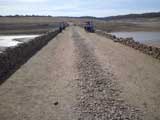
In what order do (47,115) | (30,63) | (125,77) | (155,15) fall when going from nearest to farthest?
(47,115) < (125,77) < (30,63) < (155,15)

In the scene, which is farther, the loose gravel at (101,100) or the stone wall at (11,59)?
the stone wall at (11,59)

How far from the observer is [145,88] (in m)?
11.1

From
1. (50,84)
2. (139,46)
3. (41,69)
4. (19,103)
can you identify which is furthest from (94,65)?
(139,46)

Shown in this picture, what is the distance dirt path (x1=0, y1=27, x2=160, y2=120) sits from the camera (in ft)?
27.9

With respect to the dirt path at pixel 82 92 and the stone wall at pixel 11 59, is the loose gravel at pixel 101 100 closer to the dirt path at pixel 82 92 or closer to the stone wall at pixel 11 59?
the dirt path at pixel 82 92

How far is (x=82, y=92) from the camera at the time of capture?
10.4m

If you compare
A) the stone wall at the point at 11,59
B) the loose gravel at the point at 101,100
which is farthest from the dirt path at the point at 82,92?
the stone wall at the point at 11,59

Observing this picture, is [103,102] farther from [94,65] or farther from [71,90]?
[94,65]

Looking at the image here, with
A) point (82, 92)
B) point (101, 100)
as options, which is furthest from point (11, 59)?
point (101, 100)

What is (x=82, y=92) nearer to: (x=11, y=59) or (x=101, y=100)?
(x=101, y=100)

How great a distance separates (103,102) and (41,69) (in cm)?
707

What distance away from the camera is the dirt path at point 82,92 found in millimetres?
8516

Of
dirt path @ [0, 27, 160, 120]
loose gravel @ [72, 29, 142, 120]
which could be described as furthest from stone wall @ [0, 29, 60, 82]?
loose gravel @ [72, 29, 142, 120]

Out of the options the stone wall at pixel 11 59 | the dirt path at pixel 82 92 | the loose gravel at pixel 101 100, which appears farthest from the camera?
the stone wall at pixel 11 59
